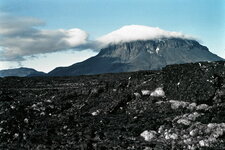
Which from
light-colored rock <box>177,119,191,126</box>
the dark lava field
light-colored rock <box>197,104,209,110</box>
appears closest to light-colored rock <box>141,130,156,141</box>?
the dark lava field

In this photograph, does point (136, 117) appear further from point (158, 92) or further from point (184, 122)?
point (158, 92)

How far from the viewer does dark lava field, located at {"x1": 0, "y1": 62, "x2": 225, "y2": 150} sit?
794 inches

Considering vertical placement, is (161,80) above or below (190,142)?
above

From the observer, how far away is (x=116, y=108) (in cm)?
3072

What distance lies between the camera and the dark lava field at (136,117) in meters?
20.2

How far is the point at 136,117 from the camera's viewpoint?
26547 mm

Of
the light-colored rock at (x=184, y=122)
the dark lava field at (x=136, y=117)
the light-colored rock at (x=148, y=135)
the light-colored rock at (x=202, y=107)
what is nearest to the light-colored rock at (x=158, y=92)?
the dark lava field at (x=136, y=117)

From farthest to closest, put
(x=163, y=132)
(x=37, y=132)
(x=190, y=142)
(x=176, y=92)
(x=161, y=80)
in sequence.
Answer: (x=161, y=80)
(x=176, y=92)
(x=37, y=132)
(x=163, y=132)
(x=190, y=142)

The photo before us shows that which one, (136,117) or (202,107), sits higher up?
(202,107)

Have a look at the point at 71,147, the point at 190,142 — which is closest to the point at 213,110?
the point at 190,142

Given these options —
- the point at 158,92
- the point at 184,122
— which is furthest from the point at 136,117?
the point at 158,92

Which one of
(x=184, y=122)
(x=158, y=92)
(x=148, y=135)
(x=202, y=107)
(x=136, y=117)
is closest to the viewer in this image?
(x=148, y=135)

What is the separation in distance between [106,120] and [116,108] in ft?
14.1

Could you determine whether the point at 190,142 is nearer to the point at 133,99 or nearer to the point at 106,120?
the point at 106,120
